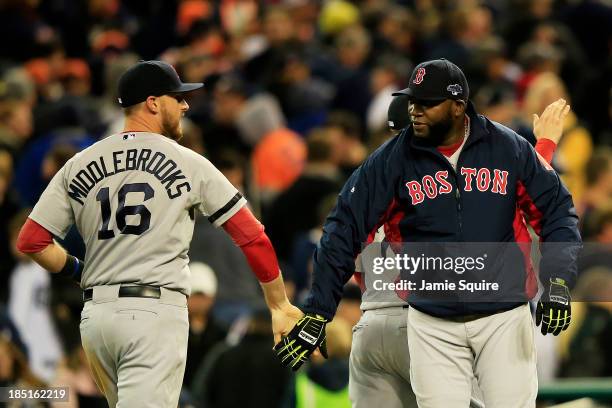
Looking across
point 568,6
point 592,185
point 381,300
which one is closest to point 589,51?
point 568,6

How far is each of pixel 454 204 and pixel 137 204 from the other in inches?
54.8

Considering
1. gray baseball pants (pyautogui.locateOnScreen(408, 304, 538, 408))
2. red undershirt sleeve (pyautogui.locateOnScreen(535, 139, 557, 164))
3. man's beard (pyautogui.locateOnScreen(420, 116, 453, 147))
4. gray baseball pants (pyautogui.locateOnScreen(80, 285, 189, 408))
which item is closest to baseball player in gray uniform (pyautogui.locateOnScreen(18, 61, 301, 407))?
gray baseball pants (pyautogui.locateOnScreen(80, 285, 189, 408))

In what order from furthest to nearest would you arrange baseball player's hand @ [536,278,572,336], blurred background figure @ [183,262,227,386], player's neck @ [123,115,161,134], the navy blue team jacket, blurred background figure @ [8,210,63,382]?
blurred background figure @ [8,210,63,382] < blurred background figure @ [183,262,227,386] < player's neck @ [123,115,161,134] < the navy blue team jacket < baseball player's hand @ [536,278,572,336]

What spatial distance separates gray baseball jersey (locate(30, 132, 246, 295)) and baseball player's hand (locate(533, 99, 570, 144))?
1520mm

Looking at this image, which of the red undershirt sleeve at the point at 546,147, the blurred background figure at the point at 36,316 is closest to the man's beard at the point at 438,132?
the red undershirt sleeve at the point at 546,147

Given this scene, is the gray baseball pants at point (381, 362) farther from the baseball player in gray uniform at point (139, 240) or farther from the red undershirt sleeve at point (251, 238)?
the red undershirt sleeve at point (251, 238)

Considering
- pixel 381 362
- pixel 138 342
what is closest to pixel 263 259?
pixel 138 342

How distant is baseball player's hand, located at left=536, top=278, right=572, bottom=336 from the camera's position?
6.28 m

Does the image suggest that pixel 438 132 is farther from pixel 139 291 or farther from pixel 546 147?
pixel 139 291

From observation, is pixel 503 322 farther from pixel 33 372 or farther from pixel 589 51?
pixel 589 51

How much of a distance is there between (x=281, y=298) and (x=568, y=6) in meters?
9.84

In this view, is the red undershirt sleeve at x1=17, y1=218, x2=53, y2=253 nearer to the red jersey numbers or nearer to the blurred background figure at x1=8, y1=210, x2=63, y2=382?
the red jersey numbers

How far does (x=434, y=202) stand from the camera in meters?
6.41

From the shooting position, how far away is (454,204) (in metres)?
6.40
